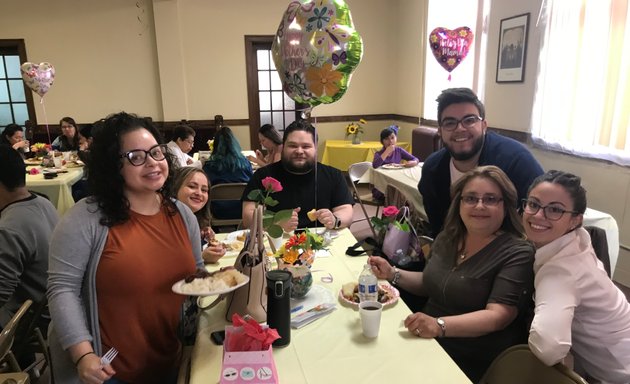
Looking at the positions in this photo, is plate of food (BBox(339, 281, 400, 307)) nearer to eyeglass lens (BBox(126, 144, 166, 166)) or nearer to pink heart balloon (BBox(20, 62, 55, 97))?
eyeglass lens (BBox(126, 144, 166, 166))

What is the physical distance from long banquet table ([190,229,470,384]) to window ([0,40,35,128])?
6975 mm

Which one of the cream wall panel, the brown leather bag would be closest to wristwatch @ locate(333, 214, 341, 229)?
the brown leather bag

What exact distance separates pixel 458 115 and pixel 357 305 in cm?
107

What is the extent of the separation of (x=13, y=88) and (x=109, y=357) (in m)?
7.19

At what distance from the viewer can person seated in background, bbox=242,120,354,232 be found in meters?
2.36

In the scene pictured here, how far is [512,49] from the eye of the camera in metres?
4.40

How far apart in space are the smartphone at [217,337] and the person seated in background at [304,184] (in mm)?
1003

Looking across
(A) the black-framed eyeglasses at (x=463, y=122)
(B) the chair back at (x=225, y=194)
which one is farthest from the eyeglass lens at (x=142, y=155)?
(B) the chair back at (x=225, y=194)

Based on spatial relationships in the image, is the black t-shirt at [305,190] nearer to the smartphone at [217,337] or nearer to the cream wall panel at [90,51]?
the smartphone at [217,337]

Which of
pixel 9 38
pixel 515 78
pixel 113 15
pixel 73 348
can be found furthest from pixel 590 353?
pixel 9 38

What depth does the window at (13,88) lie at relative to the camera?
21.4ft

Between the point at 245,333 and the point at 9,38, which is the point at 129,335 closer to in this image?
the point at 245,333

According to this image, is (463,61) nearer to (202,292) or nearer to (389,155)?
(389,155)

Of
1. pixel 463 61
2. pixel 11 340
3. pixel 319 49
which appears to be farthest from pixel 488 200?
pixel 463 61
